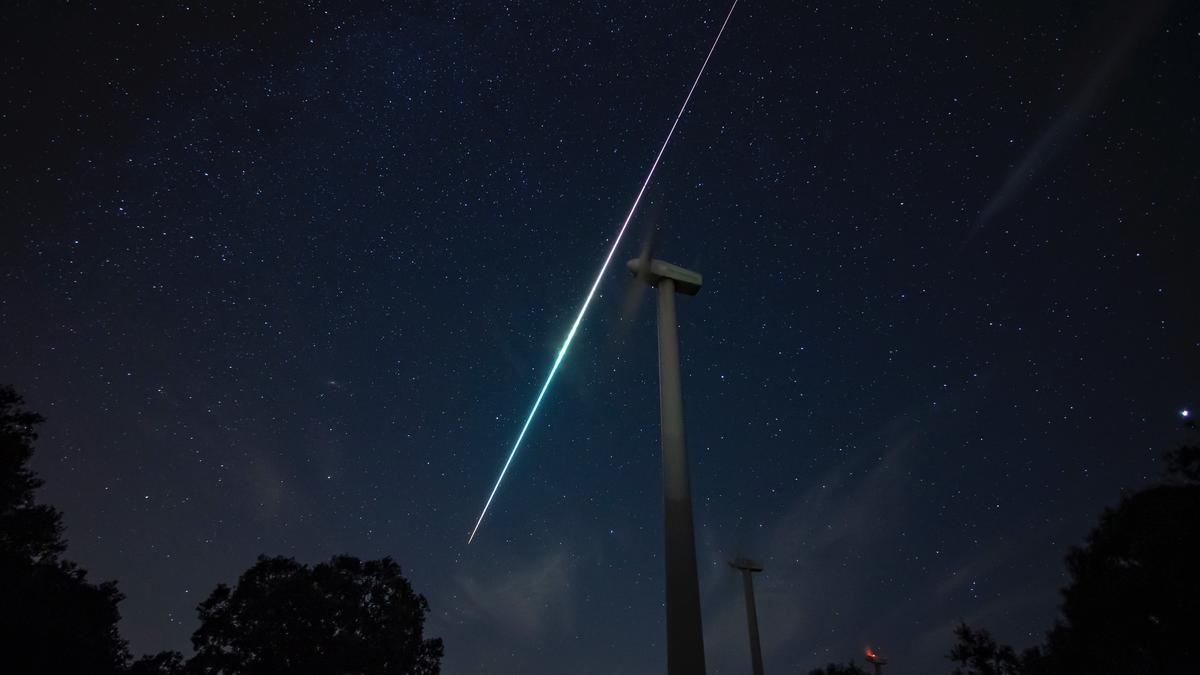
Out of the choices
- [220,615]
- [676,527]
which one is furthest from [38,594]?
[676,527]

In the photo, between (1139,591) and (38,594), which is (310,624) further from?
(1139,591)

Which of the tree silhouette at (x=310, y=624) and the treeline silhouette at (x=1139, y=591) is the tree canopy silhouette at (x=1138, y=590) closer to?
the treeline silhouette at (x=1139, y=591)

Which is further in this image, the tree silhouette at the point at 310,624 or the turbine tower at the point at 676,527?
the tree silhouette at the point at 310,624

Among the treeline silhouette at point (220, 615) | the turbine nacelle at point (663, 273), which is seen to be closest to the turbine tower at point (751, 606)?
the treeline silhouette at point (220, 615)

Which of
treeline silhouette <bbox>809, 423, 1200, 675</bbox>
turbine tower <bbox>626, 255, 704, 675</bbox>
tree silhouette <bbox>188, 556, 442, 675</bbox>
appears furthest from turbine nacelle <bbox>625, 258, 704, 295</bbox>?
tree silhouette <bbox>188, 556, 442, 675</bbox>

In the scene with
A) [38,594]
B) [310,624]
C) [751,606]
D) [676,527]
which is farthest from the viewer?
[751,606]

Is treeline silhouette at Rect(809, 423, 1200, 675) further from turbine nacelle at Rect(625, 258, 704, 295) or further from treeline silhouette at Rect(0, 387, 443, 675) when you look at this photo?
treeline silhouette at Rect(0, 387, 443, 675)
